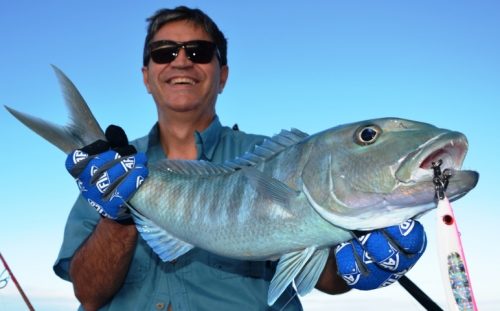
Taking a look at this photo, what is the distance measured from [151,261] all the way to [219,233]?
4.23 ft

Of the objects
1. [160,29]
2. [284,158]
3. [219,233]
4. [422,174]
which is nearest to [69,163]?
[219,233]

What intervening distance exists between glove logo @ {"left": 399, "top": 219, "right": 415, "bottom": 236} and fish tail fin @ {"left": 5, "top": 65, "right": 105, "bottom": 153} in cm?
255

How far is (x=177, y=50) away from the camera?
5.80 m

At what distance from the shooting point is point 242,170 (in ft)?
13.0

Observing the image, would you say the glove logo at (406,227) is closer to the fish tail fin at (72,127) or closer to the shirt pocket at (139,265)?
the shirt pocket at (139,265)

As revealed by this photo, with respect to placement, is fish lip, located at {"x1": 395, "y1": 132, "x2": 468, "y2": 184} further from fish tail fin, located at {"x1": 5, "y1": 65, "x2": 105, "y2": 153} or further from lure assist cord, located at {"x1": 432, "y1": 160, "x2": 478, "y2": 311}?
fish tail fin, located at {"x1": 5, "y1": 65, "x2": 105, "y2": 153}

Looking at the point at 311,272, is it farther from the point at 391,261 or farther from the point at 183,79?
the point at 183,79

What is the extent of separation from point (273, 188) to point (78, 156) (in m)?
1.68

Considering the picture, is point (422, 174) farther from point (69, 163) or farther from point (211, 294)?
point (69, 163)

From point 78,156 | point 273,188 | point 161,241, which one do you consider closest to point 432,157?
point 273,188

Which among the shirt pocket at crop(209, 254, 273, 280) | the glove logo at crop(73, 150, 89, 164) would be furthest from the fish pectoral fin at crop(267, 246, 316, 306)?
the glove logo at crop(73, 150, 89, 164)

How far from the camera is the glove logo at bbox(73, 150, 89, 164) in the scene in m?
4.39

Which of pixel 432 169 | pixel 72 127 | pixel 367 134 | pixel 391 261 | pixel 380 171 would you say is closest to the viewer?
pixel 432 169

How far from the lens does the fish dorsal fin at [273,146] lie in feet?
13.3
